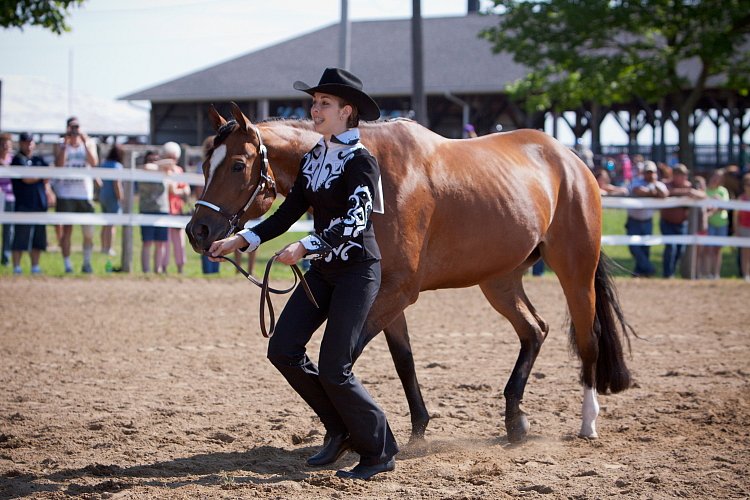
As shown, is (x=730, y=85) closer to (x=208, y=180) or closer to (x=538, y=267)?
(x=538, y=267)

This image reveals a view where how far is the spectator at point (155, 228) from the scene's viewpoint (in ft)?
41.5

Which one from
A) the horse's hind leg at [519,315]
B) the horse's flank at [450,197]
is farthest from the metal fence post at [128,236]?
the horse's flank at [450,197]

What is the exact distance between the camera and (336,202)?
4254 mm

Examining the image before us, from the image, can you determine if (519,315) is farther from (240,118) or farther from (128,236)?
(128,236)

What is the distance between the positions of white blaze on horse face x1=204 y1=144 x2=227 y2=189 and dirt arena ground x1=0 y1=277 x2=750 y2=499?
4.91 feet

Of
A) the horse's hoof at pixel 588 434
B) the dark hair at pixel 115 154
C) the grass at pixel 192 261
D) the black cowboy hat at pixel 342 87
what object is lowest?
the horse's hoof at pixel 588 434

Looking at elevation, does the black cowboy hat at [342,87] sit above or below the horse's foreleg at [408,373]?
above

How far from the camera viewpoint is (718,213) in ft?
50.2

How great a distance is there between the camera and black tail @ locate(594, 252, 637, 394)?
583 centimetres

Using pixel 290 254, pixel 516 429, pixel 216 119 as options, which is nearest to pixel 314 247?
pixel 290 254

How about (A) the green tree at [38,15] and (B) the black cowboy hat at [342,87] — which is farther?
(A) the green tree at [38,15]

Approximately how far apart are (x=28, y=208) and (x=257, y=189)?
8.89 m

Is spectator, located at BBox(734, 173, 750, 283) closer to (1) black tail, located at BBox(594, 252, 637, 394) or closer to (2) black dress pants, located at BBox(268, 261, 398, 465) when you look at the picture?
(1) black tail, located at BBox(594, 252, 637, 394)

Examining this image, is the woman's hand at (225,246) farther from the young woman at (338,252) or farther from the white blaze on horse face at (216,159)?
the white blaze on horse face at (216,159)
